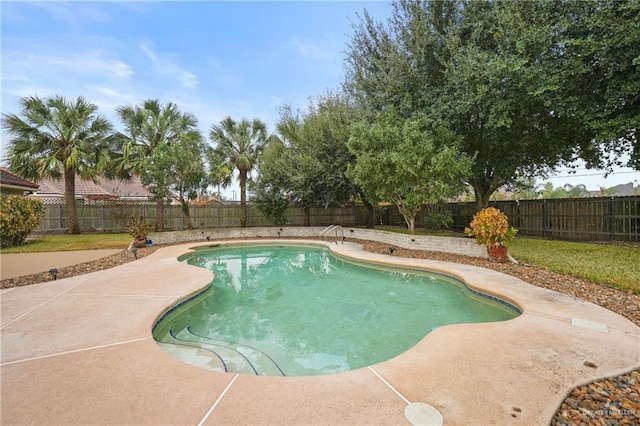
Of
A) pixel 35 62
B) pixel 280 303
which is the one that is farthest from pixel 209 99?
pixel 280 303

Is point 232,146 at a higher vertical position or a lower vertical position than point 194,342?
higher

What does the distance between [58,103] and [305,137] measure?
10315 millimetres

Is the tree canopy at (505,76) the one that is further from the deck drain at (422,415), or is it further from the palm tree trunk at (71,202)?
the palm tree trunk at (71,202)

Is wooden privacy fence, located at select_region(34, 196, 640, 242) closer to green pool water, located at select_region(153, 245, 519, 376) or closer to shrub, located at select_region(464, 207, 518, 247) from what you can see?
shrub, located at select_region(464, 207, 518, 247)

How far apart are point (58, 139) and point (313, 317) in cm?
1446

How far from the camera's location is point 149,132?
45.6 feet

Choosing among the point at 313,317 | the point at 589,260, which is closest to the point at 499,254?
the point at 589,260

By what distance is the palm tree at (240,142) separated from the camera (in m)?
15.6

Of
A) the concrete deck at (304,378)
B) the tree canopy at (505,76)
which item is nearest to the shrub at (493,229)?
the tree canopy at (505,76)

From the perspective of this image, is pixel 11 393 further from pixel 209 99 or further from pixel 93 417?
pixel 209 99

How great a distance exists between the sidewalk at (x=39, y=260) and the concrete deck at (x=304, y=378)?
10.7 feet

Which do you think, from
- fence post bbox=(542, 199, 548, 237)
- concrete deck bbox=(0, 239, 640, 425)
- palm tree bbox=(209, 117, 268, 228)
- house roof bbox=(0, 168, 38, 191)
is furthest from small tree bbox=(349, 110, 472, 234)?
house roof bbox=(0, 168, 38, 191)

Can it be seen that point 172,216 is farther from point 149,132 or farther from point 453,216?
point 453,216

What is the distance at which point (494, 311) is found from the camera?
4.84m
